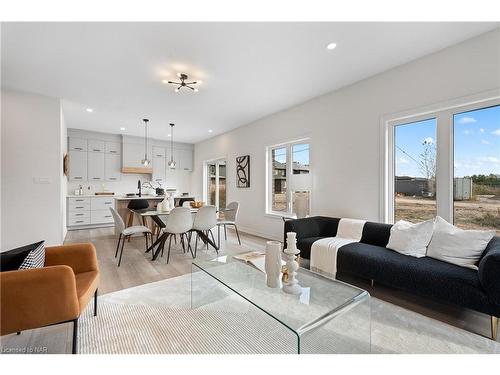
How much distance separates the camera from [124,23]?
2.17 m

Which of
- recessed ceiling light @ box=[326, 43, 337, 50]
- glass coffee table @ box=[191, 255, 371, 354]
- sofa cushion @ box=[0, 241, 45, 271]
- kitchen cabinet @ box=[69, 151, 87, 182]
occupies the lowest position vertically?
glass coffee table @ box=[191, 255, 371, 354]

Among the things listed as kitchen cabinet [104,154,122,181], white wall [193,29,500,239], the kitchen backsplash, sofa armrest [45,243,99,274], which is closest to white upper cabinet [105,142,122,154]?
kitchen cabinet [104,154,122,181]

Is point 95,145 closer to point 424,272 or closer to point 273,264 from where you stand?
point 273,264

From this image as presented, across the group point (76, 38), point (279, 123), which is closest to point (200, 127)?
point (279, 123)

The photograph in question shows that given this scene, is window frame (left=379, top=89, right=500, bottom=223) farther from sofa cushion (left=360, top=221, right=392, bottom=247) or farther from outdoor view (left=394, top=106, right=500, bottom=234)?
sofa cushion (left=360, top=221, right=392, bottom=247)

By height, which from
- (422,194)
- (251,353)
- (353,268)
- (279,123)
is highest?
(279,123)

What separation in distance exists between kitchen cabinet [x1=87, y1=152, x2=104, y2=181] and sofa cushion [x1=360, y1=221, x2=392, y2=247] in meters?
6.88

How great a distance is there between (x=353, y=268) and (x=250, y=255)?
3.57 ft

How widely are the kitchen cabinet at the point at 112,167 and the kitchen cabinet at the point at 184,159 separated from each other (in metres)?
1.73

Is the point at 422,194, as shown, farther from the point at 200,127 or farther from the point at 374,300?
the point at 200,127

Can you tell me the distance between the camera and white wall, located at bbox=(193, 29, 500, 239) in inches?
95.6

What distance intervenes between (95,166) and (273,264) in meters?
6.69

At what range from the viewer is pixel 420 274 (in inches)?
78.0

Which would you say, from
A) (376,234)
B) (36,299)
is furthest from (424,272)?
(36,299)
